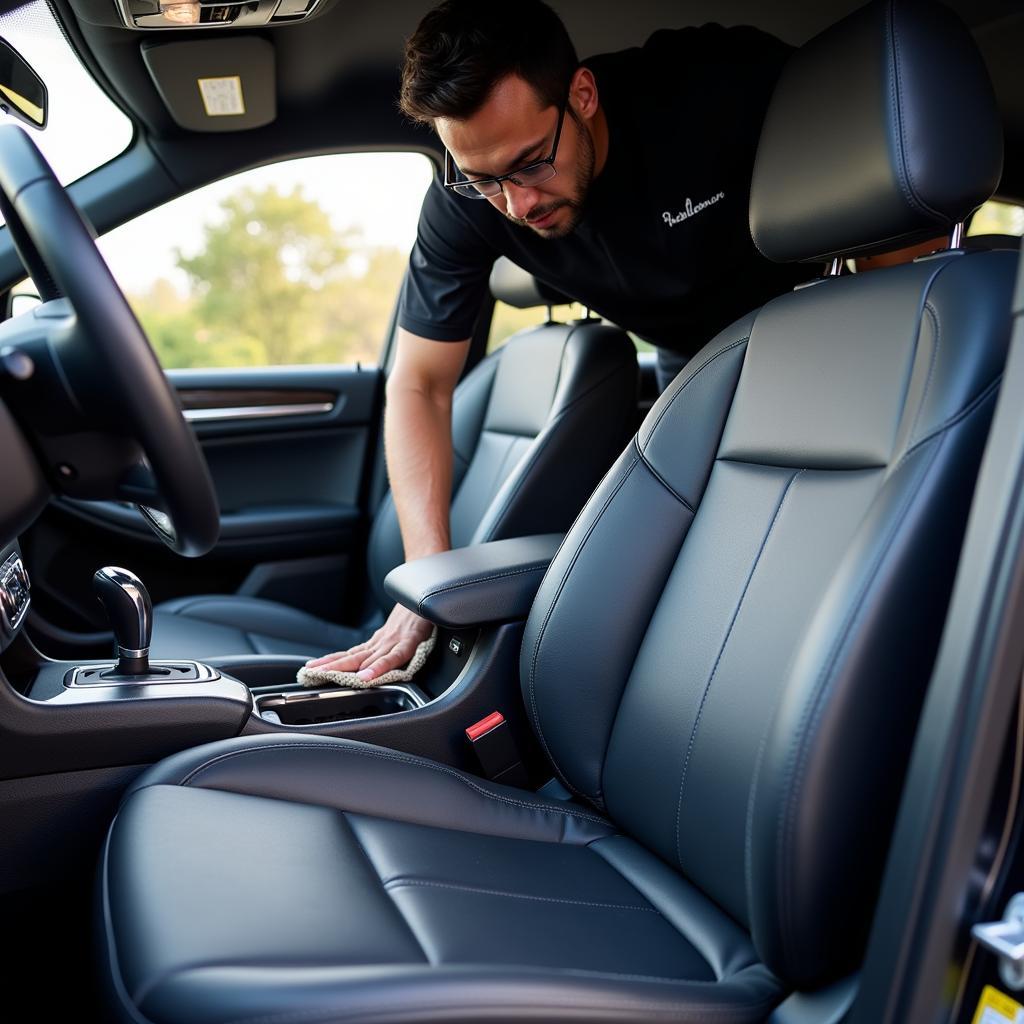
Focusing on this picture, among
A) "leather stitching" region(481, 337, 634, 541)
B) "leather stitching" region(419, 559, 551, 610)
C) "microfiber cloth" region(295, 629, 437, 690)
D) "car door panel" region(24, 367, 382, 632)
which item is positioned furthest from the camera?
"car door panel" region(24, 367, 382, 632)

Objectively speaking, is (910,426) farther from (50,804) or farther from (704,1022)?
(50,804)

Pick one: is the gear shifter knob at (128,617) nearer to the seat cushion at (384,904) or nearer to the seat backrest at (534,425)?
the seat cushion at (384,904)

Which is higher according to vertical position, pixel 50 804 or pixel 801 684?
pixel 801 684

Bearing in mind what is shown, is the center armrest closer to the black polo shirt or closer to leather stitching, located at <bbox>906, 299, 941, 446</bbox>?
the black polo shirt

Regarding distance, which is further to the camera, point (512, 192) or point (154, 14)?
point (154, 14)

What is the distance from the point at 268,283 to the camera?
789 centimetres

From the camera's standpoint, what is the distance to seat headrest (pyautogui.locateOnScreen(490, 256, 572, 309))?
2.24 meters

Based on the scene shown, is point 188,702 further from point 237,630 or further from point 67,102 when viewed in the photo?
point 67,102

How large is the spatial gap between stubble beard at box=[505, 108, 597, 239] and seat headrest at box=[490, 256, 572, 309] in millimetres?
404

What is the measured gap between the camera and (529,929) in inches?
40.6

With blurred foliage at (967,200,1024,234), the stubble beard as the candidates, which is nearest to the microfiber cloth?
the stubble beard

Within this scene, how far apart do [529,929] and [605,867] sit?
10.0 inches

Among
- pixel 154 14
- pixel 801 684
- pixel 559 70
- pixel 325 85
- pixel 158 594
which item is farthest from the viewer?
pixel 158 594

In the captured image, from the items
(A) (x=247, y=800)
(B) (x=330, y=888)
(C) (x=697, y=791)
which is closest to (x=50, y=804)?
(A) (x=247, y=800)
